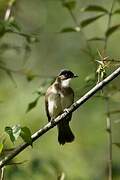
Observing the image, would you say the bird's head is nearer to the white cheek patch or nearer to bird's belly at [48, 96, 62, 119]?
the white cheek patch

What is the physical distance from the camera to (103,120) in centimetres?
1019

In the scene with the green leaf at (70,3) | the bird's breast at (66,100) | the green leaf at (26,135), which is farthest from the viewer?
the bird's breast at (66,100)

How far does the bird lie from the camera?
5891mm

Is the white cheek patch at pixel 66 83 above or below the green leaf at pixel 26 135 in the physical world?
below

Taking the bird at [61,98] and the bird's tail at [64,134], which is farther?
the bird's tail at [64,134]

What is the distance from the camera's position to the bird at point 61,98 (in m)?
5.89

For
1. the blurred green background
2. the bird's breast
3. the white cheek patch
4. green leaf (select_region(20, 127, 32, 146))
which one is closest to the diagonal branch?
green leaf (select_region(20, 127, 32, 146))

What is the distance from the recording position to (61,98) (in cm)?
594

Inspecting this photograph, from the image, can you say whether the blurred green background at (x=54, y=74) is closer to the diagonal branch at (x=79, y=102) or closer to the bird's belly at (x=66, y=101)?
the bird's belly at (x=66, y=101)


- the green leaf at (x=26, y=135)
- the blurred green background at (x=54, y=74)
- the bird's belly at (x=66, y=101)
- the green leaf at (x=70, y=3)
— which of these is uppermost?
the green leaf at (x=70, y=3)

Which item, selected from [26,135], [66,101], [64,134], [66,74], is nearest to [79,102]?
[26,135]

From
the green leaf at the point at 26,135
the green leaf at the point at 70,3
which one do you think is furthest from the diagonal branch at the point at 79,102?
the green leaf at the point at 70,3

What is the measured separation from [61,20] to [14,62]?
111 cm

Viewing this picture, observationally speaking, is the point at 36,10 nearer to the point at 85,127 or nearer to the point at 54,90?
the point at 85,127
